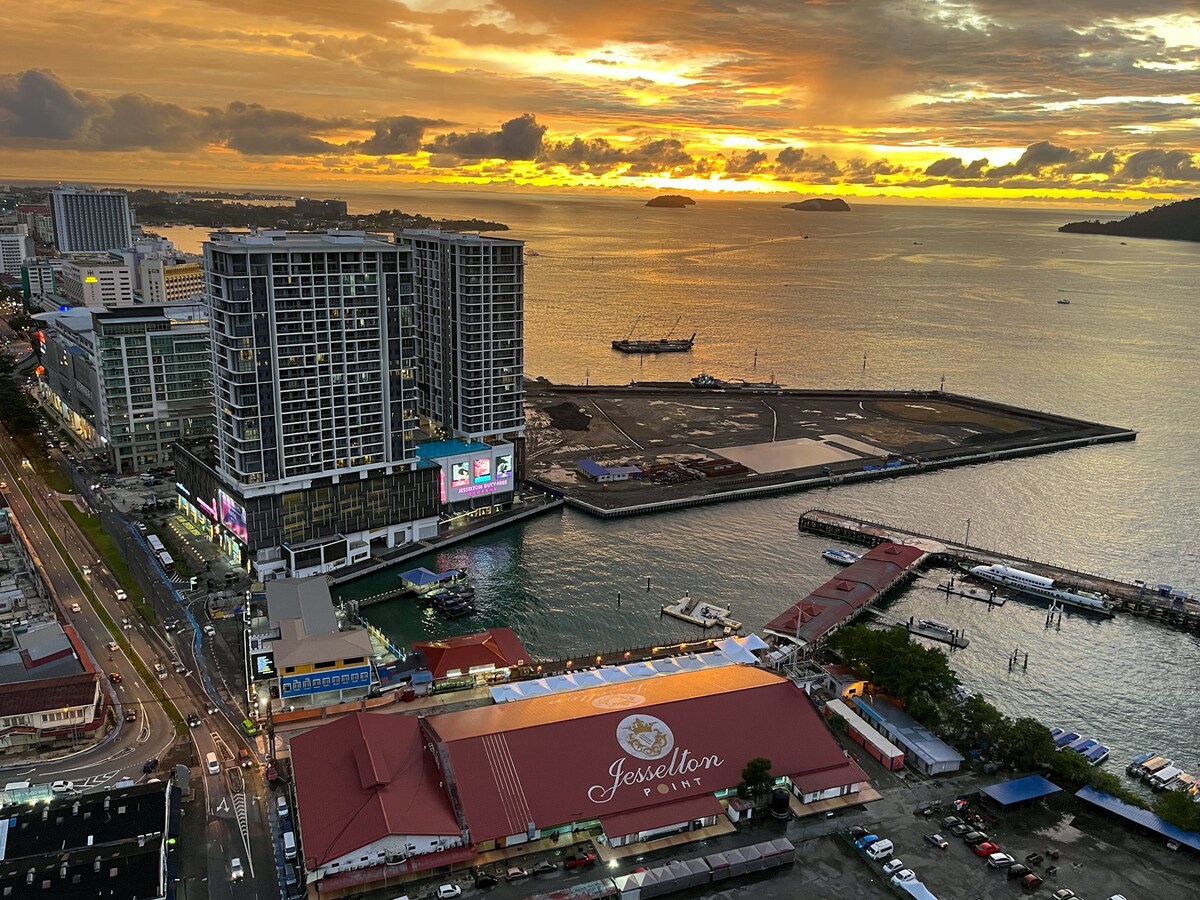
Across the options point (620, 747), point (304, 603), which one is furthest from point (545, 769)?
point (304, 603)

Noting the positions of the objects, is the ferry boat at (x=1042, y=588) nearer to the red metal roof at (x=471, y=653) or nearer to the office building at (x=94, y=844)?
the red metal roof at (x=471, y=653)

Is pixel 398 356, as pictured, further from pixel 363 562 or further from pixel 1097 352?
pixel 1097 352

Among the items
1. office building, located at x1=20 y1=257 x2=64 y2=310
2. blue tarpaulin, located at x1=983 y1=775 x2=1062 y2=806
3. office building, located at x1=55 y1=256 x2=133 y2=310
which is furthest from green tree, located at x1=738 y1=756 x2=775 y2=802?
office building, located at x1=20 y1=257 x2=64 y2=310

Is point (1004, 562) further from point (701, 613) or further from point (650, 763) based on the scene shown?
point (650, 763)

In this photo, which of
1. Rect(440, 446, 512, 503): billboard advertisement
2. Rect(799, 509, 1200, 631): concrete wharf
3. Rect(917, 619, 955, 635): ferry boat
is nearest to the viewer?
Rect(917, 619, 955, 635): ferry boat

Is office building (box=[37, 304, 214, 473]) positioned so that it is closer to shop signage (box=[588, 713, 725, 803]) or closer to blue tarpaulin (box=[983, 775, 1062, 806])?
shop signage (box=[588, 713, 725, 803])

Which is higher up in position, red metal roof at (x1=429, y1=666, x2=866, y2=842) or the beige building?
the beige building

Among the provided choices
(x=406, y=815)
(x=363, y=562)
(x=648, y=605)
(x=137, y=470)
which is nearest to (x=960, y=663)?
(x=648, y=605)
